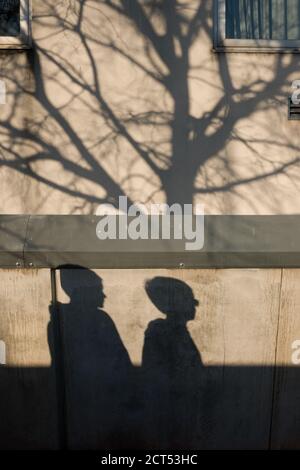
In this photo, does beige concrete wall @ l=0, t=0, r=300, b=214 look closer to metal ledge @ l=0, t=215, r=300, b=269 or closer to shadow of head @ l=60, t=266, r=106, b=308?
metal ledge @ l=0, t=215, r=300, b=269

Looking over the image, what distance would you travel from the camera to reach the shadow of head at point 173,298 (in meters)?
4.38

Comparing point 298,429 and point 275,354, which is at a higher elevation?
point 275,354

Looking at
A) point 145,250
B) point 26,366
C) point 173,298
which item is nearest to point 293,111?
point 145,250

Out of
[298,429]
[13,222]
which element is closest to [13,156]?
[13,222]

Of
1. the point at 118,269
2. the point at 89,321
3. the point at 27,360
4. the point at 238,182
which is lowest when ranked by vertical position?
the point at 27,360

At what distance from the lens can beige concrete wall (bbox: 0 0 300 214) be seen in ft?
14.3

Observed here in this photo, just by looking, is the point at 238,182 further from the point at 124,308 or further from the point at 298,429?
the point at 298,429

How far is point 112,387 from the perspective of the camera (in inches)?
179

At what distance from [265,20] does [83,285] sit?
332 centimetres

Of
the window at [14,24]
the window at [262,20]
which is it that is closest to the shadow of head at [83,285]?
the window at [14,24]

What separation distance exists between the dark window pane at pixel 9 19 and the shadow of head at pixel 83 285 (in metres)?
2.48

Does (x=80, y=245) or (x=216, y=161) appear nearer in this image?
(x=80, y=245)

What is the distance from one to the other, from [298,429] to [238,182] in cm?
274

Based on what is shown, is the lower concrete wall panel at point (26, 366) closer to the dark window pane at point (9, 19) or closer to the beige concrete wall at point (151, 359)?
the beige concrete wall at point (151, 359)
